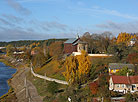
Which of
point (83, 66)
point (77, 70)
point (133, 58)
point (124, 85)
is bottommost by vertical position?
point (124, 85)

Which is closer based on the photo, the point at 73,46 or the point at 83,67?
the point at 83,67

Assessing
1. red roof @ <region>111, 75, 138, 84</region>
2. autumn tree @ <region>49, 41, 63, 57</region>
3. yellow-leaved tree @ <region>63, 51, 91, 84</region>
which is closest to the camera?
red roof @ <region>111, 75, 138, 84</region>

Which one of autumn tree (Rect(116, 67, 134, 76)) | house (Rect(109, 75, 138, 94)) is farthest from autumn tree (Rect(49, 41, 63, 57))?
house (Rect(109, 75, 138, 94))

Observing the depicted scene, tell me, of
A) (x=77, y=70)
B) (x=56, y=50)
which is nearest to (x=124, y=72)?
(x=77, y=70)

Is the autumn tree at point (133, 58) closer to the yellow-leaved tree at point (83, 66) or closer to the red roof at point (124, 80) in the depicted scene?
the red roof at point (124, 80)

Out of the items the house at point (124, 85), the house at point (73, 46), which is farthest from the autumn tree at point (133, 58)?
the house at point (73, 46)

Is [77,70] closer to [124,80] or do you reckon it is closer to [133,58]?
[124,80]

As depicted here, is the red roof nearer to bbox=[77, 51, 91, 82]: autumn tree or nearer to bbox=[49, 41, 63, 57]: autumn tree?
bbox=[77, 51, 91, 82]: autumn tree

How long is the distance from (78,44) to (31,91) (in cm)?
2592

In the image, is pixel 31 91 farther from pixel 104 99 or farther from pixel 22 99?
pixel 104 99

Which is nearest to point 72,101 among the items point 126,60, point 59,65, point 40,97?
point 40,97

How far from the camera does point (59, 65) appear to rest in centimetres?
5272

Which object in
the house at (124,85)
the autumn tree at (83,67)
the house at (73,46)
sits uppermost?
the house at (73,46)

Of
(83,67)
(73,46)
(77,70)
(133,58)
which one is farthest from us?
(73,46)
